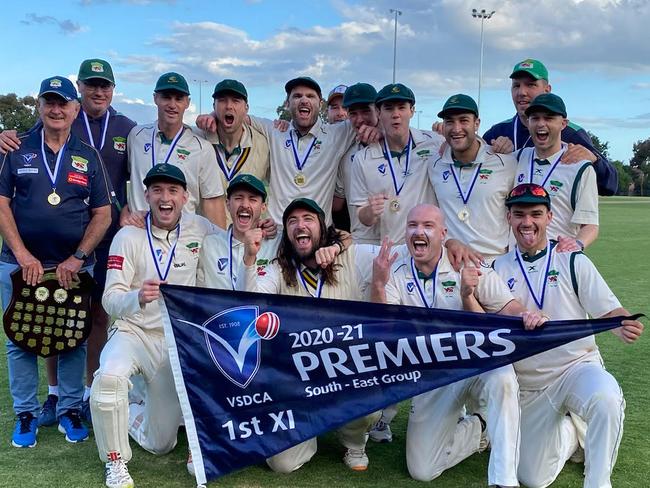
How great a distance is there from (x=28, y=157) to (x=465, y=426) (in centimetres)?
396

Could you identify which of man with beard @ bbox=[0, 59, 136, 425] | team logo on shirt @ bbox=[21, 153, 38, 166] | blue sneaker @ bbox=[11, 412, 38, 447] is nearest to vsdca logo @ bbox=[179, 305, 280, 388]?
blue sneaker @ bbox=[11, 412, 38, 447]

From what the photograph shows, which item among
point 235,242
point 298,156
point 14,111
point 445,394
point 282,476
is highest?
point 14,111

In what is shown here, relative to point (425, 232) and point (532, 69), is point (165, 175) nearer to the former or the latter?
point (425, 232)

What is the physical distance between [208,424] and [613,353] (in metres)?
5.20

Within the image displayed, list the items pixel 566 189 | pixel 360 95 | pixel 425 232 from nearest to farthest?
pixel 425 232 < pixel 566 189 < pixel 360 95

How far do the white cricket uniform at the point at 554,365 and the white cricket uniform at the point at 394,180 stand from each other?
1184 mm

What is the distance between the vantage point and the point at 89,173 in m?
5.50

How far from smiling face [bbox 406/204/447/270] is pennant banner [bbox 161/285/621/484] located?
0.51 metres

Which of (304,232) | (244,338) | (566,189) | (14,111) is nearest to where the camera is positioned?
(244,338)

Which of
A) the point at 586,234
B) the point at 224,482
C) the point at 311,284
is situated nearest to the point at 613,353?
the point at 586,234

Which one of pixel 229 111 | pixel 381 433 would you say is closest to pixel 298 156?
pixel 229 111

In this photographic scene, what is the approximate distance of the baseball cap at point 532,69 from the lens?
5977mm

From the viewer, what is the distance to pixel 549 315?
4.70 metres

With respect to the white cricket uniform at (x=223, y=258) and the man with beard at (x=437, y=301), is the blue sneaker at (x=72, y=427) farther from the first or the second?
the man with beard at (x=437, y=301)
